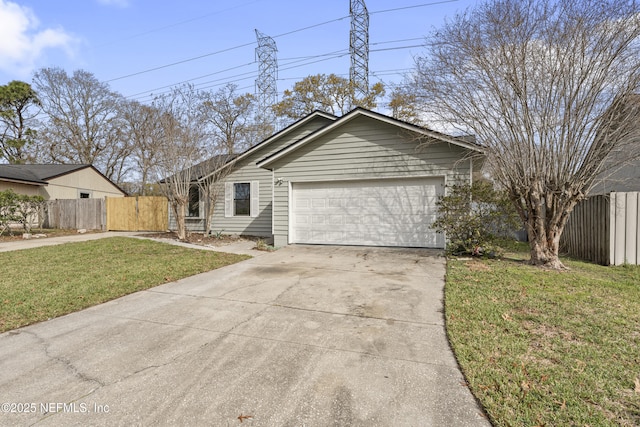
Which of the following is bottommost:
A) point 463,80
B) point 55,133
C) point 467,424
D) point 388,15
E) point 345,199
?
point 467,424

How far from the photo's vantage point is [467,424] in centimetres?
216

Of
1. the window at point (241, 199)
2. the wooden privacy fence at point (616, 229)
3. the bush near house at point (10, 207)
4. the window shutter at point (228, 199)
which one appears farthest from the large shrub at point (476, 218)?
the bush near house at point (10, 207)

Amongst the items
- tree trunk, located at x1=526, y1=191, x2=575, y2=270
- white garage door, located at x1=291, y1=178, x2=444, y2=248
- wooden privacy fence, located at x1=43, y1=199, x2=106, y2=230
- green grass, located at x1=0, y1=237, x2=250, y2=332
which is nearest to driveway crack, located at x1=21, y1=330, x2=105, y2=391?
green grass, located at x1=0, y1=237, x2=250, y2=332

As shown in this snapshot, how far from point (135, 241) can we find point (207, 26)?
10396mm

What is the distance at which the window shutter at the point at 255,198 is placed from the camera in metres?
13.3

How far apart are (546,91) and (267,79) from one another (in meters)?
22.1

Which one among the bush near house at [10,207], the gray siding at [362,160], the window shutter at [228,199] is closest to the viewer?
the gray siding at [362,160]

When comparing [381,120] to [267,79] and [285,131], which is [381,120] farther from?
[267,79]

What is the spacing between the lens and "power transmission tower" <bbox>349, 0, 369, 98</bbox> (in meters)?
20.9

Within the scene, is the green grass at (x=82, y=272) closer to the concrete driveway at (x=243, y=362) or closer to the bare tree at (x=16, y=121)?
the concrete driveway at (x=243, y=362)

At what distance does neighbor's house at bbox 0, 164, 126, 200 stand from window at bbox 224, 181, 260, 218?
488 inches

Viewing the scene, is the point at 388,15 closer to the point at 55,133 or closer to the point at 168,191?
the point at 168,191

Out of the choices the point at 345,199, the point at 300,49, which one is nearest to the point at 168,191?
the point at 345,199

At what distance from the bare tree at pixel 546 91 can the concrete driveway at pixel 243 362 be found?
3748 millimetres
